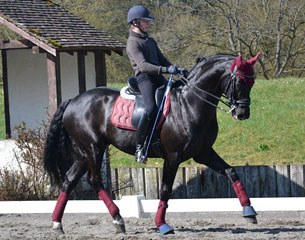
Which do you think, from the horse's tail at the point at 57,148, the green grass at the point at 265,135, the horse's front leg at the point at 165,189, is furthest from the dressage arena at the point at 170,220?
the green grass at the point at 265,135

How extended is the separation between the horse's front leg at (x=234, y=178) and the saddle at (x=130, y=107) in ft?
2.42

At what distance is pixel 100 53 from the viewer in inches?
593

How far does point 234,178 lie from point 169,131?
3.24 ft

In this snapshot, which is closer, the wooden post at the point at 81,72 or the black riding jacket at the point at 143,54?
the black riding jacket at the point at 143,54

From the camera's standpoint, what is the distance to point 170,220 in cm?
1109

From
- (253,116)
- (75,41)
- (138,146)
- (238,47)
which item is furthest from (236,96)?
(238,47)

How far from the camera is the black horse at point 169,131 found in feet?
30.4

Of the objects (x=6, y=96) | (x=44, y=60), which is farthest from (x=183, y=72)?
(x=6, y=96)

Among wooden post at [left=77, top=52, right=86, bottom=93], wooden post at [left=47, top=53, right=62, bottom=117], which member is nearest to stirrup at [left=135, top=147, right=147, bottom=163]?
wooden post at [left=47, top=53, right=62, bottom=117]

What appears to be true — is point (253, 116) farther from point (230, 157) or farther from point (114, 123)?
point (114, 123)

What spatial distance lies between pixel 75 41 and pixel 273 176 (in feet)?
13.9

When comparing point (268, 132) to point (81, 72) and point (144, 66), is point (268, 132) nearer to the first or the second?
point (81, 72)

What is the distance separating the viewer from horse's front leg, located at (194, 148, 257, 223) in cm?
945

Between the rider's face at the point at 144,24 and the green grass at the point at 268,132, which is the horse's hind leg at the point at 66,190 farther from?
the green grass at the point at 268,132
